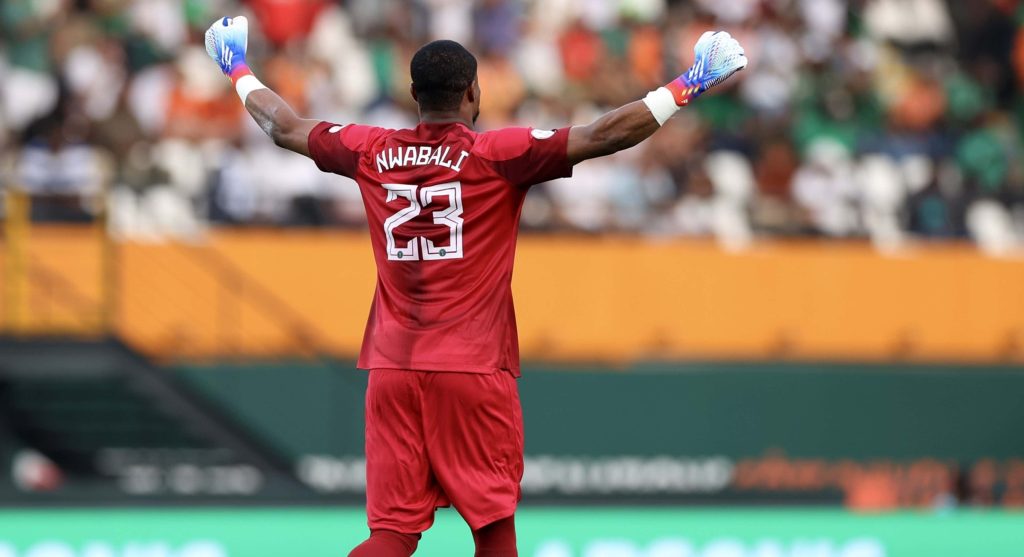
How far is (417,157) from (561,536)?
5897 mm

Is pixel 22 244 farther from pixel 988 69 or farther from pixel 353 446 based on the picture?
pixel 988 69

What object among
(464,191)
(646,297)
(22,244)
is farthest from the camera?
(646,297)

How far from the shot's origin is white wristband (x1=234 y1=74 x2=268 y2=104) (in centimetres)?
Answer: 719

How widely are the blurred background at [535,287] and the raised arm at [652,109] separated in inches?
316

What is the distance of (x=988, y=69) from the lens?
1945 centimetres

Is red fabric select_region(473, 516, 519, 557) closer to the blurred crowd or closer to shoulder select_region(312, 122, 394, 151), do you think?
shoulder select_region(312, 122, 394, 151)

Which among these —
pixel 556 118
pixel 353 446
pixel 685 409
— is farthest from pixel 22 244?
pixel 685 409

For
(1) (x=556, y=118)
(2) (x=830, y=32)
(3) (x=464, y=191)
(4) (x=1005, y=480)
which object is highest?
(2) (x=830, y=32)

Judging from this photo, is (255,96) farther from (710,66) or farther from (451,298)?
(710,66)

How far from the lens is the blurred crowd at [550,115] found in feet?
51.1

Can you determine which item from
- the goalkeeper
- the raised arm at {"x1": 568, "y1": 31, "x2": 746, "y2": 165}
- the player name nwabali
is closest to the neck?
the goalkeeper

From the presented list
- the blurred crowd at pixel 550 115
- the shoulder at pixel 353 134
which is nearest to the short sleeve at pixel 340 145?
the shoulder at pixel 353 134

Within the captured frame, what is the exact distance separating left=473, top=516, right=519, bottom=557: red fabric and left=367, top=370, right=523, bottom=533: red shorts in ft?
0.18

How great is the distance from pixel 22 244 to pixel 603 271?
16.7 ft
